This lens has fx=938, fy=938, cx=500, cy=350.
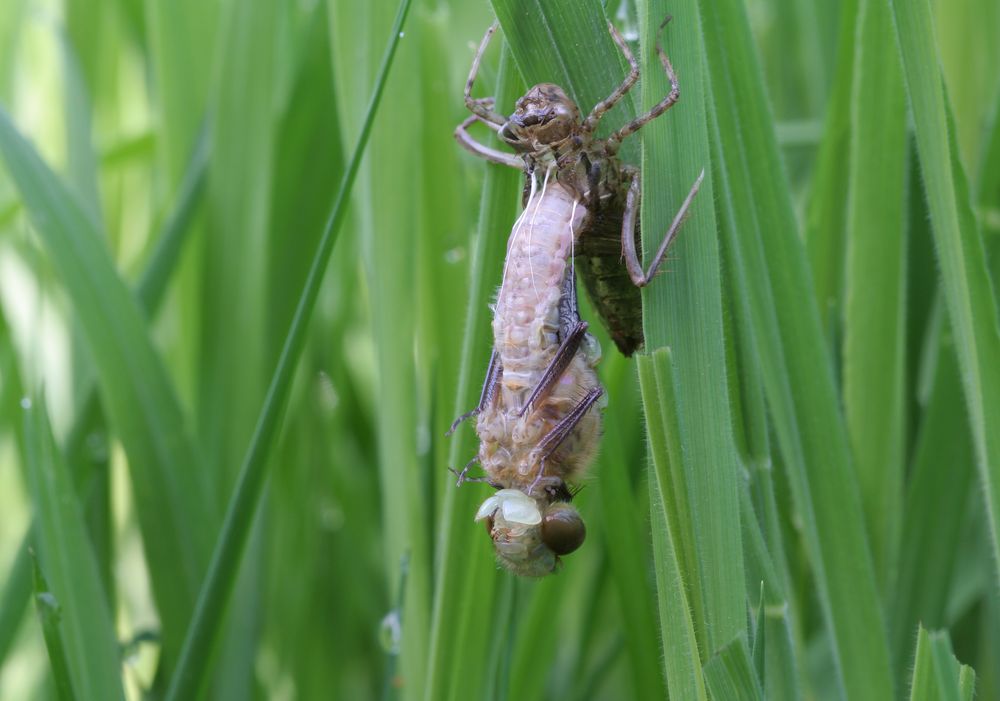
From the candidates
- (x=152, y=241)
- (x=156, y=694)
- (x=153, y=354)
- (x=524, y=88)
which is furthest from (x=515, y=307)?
(x=152, y=241)

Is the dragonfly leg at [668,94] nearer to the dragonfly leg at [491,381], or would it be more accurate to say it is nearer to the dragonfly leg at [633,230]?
the dragonfly leg at [633,230]

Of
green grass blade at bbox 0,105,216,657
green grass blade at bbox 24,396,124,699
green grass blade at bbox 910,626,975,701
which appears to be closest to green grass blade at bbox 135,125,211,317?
green grass blade at bbox 0,105,216,657

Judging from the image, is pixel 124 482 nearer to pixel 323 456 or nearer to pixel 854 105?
pixel 323 456

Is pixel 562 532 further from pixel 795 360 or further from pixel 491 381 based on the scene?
pixel 795 360

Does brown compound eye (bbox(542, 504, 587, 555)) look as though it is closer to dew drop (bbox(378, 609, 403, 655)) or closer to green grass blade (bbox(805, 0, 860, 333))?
A: dew drop (bbox(378, 609, 403, 655))

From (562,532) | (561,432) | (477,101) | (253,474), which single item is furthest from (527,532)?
(477,101)

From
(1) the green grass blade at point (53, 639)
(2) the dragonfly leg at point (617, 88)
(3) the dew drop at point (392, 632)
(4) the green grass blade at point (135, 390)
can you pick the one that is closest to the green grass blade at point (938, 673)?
(2) the dragonfly leg at point (617, 88)

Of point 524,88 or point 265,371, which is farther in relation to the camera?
point 265,371
